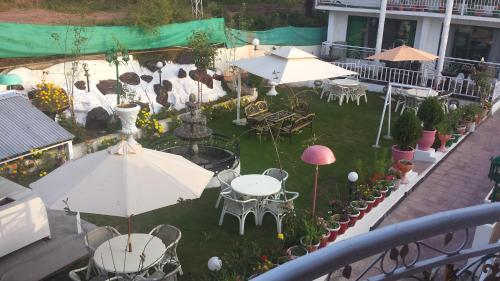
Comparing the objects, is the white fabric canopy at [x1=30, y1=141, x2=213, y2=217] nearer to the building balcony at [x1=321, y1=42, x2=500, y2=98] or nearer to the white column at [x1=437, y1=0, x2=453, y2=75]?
the building balcony at [x1=321, y1=42, x2=500, y2=98]

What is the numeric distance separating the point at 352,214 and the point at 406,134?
3.14 metres

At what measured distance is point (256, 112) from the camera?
12.8m

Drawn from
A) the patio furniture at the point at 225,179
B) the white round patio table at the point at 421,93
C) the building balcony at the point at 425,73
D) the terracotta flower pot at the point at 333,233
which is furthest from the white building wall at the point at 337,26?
the terracotta flower pot at the point at 333,233

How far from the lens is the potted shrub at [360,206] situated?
7573 mm

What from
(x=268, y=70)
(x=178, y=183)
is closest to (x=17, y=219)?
(x=178, y=183)

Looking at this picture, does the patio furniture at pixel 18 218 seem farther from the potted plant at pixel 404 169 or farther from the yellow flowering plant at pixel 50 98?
the potted plant at pixel 404 169

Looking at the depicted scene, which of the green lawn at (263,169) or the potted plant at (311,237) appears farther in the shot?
the green lawn at (263,169)

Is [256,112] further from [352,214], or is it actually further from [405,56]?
[352,214]

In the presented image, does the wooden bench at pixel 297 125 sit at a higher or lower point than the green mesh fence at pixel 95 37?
lower

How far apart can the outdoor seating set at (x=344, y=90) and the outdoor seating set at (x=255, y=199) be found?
8546 millimetres

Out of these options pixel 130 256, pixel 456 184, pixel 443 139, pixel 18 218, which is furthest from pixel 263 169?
pixel 18 218

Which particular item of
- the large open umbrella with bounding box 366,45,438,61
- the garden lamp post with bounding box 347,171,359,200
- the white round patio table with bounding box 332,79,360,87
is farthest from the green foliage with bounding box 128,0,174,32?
the garden lamp post with bounding box 347,171,359,200

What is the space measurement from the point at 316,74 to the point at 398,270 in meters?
9.22

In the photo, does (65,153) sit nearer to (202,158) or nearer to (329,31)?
(202,158)
